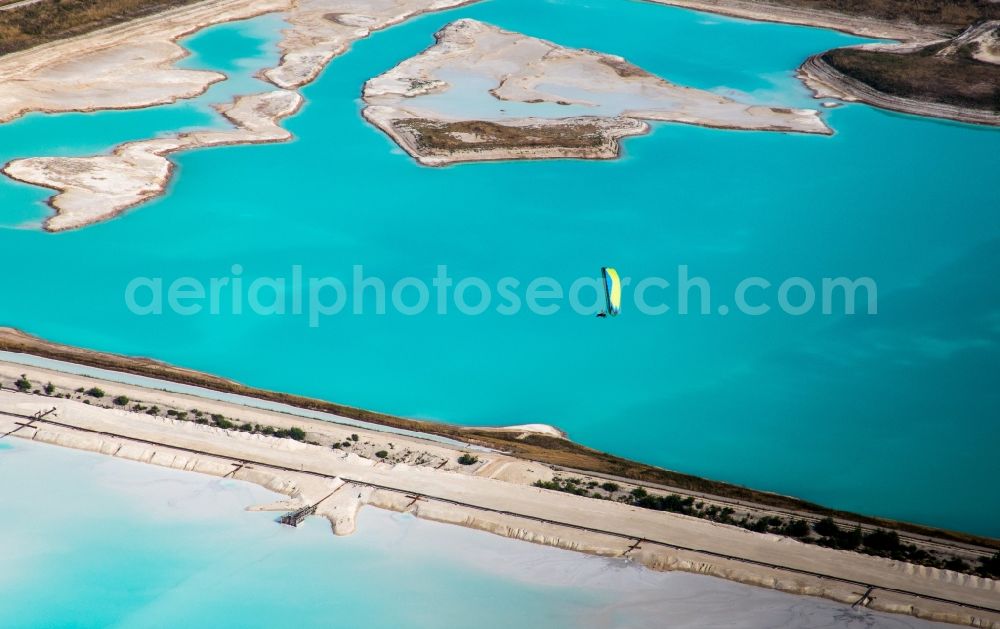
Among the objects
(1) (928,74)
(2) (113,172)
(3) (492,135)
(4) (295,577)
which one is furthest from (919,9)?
(4) (295,577)

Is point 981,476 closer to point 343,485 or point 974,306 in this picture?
point 974,306

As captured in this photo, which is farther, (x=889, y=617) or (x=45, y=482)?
(x=45, y=482)

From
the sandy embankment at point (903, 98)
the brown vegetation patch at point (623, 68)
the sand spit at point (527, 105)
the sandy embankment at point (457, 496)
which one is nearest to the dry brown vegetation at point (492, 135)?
the sand spit at point (527, 105)

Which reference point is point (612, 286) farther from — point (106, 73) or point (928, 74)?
point (928, 74)

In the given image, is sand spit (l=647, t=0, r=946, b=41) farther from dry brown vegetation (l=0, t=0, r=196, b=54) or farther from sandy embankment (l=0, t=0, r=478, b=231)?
dry brown vegetation (l=0, t=0, r=196, b=54)

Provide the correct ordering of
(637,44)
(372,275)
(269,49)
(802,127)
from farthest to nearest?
1. (637,44)
2. (269,49)
3. (802,127)
4. (372,275)

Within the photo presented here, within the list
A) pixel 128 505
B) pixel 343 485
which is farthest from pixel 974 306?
pixel 128 505
